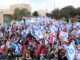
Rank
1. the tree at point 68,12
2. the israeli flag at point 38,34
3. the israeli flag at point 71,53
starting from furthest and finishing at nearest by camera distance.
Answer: the tree at point 68,12 < the israeli flag at point 38,34 < the israeli flag at point 71,53

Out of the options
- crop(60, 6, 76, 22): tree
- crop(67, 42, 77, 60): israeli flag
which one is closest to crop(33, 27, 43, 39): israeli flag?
crop(67, 42, 77, 60): israeli flag

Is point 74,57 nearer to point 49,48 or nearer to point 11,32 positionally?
point 49,48

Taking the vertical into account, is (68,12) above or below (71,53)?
below

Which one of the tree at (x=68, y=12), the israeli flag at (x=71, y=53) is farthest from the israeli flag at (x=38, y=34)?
the tree at (x=68, y=12)

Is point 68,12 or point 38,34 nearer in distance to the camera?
point 38,34

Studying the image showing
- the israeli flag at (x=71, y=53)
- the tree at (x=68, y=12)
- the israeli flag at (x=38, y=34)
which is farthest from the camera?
the tree at (x=68, y=12)

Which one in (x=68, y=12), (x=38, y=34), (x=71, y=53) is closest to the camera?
(x=71, y=53)

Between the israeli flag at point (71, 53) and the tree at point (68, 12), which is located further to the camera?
the tree at point (68, 12)

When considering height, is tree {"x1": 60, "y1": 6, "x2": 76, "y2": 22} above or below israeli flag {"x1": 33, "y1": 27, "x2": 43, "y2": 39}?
below

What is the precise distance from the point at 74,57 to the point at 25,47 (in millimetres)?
5013

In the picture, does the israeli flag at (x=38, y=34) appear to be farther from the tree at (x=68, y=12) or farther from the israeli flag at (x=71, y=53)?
the tree at (x=68, y=12)

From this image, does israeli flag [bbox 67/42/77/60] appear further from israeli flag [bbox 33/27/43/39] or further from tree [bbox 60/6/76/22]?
tree [bbox 60/6/76/22]

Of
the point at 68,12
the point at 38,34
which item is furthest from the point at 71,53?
the point at 68,12

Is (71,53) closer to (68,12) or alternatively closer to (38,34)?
(38,34)
